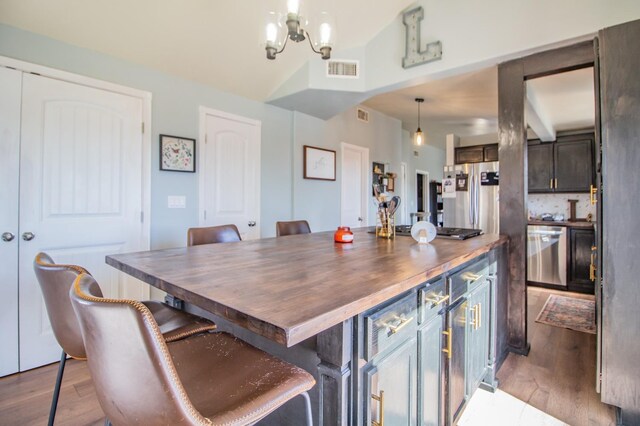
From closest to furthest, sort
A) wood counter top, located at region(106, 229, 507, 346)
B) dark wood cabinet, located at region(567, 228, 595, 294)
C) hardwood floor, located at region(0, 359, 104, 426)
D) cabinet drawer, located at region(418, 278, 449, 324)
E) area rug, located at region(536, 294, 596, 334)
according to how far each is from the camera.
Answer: wood counter top, located at region(106, 229, 507, 346) < cabinet drawer, located at region(418, 278, 449, 324) < hardwood floor, located at region(0, 359, 104, 426) < area rug, located at region(536, 294, 596, 334) < dark wood cabinet, located at region(567, 228, 595, 294)

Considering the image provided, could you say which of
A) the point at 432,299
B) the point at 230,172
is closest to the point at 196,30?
the point at 230,172

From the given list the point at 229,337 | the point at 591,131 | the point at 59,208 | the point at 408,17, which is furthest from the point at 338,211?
the point at 591,131

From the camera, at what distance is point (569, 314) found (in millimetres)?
3410

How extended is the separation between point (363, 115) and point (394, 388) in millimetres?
4292

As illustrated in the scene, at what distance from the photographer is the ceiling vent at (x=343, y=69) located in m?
3.24

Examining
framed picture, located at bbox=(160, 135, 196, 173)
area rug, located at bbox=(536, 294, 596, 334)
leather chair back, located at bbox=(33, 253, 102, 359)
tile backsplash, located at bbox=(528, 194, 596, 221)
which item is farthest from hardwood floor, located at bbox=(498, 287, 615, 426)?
framed picture, located at bbox=(160, 135, 196, 173)

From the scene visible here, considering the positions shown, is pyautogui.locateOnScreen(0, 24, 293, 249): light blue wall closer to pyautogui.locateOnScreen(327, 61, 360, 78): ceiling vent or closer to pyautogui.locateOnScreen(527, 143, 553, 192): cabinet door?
pyautogui.locateOnScreen(327, 61, 360, 78): ceiling vent

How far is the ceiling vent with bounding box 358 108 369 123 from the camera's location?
4.76m

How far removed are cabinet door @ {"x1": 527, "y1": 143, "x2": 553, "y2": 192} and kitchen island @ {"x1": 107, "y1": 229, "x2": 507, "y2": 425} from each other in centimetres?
428

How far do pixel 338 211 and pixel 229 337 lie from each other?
347 centimetres

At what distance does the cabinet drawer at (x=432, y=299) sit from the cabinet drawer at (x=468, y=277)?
114 millimetres

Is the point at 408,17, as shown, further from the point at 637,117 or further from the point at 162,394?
the point at 162,394

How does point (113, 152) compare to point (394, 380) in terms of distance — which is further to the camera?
point (113, 152)

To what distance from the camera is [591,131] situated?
4.59 meters
